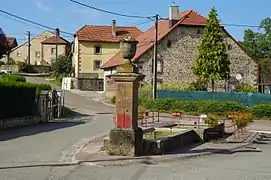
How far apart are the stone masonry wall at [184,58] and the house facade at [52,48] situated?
165 ft

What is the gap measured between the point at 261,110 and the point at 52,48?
7304cm

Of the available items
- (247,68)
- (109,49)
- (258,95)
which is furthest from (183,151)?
(109,49)

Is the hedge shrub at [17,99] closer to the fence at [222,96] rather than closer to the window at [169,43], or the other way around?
the fence at [222,96]

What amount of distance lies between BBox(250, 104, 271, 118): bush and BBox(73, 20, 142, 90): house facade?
1296 inches

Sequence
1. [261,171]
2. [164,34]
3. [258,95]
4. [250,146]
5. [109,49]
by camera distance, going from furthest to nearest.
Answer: [109,49] < [164,34] < [258,95] < [250,146] < [261,171]

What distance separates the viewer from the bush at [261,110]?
40.7 meters

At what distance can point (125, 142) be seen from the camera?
49.8ft

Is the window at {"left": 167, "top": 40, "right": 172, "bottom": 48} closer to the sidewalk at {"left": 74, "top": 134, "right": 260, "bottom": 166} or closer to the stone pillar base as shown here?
the sidewalk at {"left": 74, "top": 134, "right": 260, "bottom": 166}

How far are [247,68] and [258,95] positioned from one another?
14390 millimetres

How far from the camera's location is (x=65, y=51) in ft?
347

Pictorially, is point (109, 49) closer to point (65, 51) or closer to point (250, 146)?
point (65, 51)

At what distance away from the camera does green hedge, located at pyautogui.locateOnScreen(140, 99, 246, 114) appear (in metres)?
42.1

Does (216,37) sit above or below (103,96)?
above

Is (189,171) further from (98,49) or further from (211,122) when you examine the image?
(98,49)
